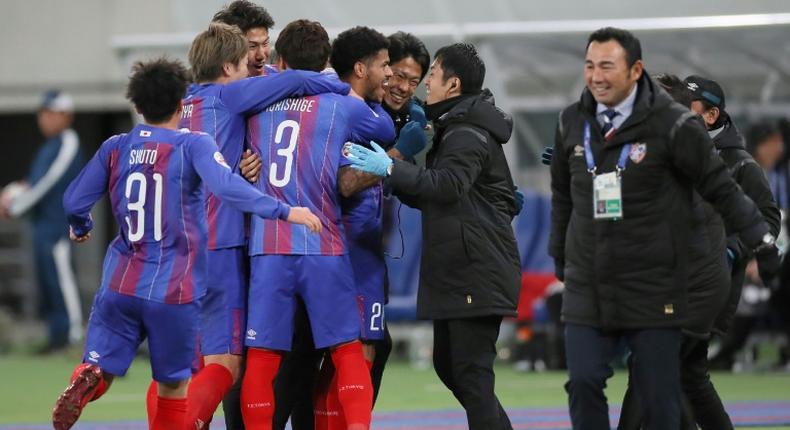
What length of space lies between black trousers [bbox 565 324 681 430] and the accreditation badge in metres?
0.49

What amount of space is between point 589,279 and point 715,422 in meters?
1.71

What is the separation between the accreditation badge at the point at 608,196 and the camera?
6.64 meters

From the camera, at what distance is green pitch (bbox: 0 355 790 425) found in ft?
37.0

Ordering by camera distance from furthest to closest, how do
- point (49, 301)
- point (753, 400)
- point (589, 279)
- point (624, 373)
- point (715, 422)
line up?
point (49, 301) < point (624, 373) < point (753, 400) < point (715, 422) < point (589, 279)

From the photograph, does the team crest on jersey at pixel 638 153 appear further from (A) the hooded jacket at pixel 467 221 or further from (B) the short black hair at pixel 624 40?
(A) the hooded jacket at pixel 467 221

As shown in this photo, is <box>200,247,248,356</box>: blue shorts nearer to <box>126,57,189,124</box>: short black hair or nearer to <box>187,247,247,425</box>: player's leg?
<box>187,247,247,425</box>: player's leg

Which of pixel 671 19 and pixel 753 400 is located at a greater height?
pixel 671 19

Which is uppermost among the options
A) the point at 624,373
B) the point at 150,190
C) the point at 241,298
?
the point at 150,190

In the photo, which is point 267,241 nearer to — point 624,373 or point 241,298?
point 241,298

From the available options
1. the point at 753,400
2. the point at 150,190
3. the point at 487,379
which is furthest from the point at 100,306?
the point at 753,400

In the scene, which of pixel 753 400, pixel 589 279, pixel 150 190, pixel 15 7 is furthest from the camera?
pixel 15 7

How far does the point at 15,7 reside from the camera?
2147 cm

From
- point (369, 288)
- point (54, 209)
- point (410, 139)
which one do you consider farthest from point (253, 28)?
point (54, 209)

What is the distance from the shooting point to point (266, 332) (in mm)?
7223
